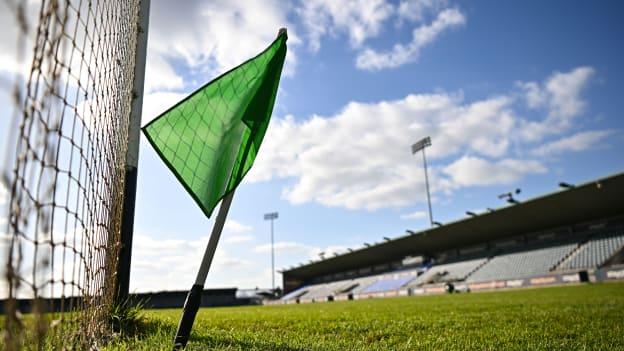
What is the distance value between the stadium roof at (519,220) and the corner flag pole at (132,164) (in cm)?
2280

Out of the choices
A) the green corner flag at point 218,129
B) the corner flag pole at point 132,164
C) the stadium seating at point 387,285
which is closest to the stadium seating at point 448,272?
the stadium seating at point 387,285

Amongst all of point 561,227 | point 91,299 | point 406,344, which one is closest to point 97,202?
point 91,299

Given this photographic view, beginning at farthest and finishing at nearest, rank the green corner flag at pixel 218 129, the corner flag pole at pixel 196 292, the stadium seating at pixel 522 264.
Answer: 1. the stadium seating at pixel 522 264
2. the green corner flag at pixel 218 129
3. the corner flag pole at pixel 196 292

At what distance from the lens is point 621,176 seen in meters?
20.2

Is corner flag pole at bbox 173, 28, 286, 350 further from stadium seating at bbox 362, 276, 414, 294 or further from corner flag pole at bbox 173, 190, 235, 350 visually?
stadium seating at bbox 362, 276, 414, 294

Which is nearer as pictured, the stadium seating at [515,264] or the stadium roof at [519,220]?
the stadium roof at [519,220]

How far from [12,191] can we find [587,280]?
25.2m

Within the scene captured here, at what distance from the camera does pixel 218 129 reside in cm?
267

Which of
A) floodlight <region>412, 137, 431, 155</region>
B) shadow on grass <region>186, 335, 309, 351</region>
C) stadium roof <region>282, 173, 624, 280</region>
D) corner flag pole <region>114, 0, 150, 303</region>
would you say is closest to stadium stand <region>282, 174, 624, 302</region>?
stadium roof <region>282, 173, 624, 280</region>

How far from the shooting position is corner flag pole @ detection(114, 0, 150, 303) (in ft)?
11.4

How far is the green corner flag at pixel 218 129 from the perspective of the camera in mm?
2570

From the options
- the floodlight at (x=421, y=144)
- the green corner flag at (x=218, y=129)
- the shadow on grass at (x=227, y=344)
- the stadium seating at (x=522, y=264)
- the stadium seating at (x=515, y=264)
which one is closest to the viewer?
the green corner flag at (x=218, y=129)

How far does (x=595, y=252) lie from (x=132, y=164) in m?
26.5

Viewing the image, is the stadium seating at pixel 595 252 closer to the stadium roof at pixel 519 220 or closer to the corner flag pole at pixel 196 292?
the stadium roof at pixel 519 220
